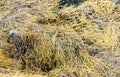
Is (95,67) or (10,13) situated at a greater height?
(10,13)

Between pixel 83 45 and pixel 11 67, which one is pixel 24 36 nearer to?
pixel 11 67

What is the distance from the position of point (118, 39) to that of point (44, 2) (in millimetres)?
874

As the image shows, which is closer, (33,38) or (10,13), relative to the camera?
(33,38)

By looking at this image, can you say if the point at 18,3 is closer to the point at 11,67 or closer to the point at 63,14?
the point at 63,14

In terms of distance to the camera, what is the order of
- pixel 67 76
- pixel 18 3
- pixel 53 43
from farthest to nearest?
1. pixel 18 3
2. pixel 53 43
3. pixel 67 76

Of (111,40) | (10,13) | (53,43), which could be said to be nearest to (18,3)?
(10,13)

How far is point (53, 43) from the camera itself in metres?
2.65

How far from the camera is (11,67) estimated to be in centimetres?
258

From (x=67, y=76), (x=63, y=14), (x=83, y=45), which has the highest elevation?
(x=63, y=14)

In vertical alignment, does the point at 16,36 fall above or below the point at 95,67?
above

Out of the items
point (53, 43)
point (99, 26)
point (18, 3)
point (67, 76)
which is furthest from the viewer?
point (18, 3)

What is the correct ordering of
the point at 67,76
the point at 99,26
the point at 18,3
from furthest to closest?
the point at 18,3, the point at 99,26, the point at 67,76

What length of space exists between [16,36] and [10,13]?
1.33 ft

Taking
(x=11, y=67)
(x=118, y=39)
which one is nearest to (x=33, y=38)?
(x=11, y=67)
